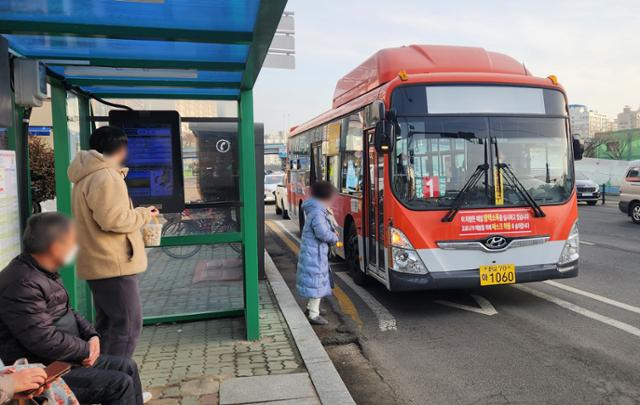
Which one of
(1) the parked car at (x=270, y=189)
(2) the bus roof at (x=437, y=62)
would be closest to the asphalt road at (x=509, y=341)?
(2) the bus roof at (x=437, y=62)

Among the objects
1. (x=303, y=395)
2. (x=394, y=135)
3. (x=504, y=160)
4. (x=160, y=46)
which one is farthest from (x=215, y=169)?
(x=504, y=160)

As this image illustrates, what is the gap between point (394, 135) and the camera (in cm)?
593

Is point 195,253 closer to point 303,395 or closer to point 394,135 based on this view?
point 303,395

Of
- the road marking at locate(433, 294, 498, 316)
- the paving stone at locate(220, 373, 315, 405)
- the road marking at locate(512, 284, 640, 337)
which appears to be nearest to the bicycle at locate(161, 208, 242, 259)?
the paving stone at locate(220, 373, 315, 405)

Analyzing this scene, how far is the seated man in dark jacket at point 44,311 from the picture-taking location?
94.8 inches

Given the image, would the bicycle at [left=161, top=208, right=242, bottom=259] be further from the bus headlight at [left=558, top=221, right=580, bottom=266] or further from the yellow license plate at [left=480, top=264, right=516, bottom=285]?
the bus headlight at [left=558, top=221, right=580, bottom=266]

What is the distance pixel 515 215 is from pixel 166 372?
4031 mm

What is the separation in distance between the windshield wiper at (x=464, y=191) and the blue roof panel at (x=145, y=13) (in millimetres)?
3208

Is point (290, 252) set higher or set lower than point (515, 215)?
lower

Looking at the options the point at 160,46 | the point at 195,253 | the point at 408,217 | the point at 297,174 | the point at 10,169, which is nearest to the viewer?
the point at 10,169

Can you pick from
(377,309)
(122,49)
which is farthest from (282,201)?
(122,49)

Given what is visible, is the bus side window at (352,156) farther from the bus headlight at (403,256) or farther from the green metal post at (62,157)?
the green metal post at (62,157)

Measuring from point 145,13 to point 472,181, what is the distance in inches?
156

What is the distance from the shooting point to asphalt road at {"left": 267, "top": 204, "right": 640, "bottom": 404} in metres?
4.06
